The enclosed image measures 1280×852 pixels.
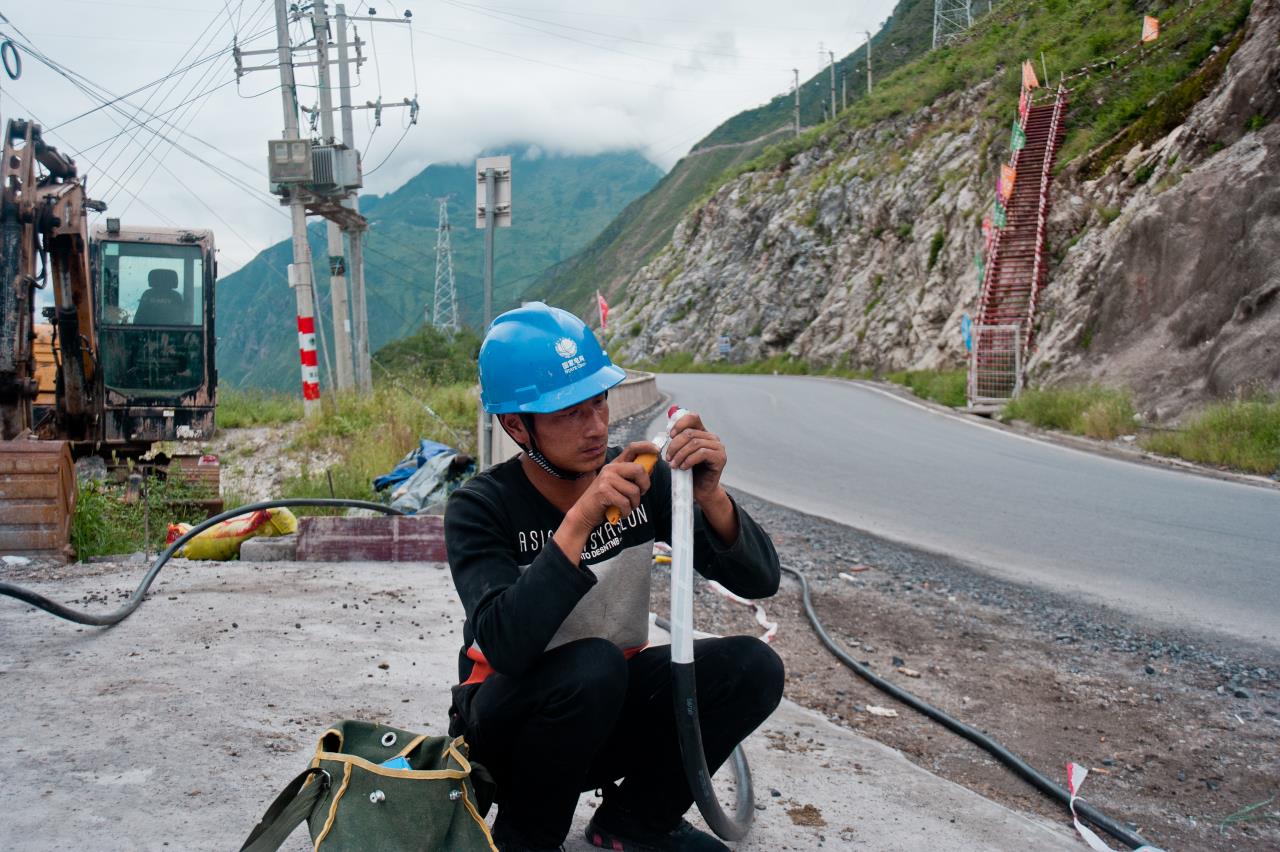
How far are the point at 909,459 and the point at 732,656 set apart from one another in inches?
449

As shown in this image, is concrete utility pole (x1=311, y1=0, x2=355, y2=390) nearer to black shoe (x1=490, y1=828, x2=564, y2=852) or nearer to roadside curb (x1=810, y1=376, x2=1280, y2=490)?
roadside curb (x1=810, y1=376, x2=1280, y2=490)

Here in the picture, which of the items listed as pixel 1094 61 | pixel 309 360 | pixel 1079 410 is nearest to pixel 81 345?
pixel 309 360

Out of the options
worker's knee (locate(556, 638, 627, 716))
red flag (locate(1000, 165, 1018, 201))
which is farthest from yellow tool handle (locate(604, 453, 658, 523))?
red flag (locate(1000, 165, 1018, 201))

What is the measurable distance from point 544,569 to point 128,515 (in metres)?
7.69

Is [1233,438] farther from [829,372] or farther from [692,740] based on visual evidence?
[829,372]

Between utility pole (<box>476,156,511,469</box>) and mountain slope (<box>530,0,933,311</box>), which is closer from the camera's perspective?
utility pole (<box>476,156,511,469</box>)

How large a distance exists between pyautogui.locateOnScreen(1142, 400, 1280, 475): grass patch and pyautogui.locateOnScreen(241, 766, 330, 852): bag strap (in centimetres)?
1239

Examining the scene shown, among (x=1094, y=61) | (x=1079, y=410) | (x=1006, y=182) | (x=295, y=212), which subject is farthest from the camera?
(x=1094, y=61)

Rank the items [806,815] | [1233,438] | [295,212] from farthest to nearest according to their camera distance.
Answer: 1. [295,212]
2. [1233,438]
3. [806,815]

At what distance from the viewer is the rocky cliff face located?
16125 mm

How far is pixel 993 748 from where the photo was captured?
4.13 meters

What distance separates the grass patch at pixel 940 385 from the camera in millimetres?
22672

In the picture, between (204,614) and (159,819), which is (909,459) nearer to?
(204,614)

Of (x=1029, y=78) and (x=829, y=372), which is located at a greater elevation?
(x=1029, y=78)
